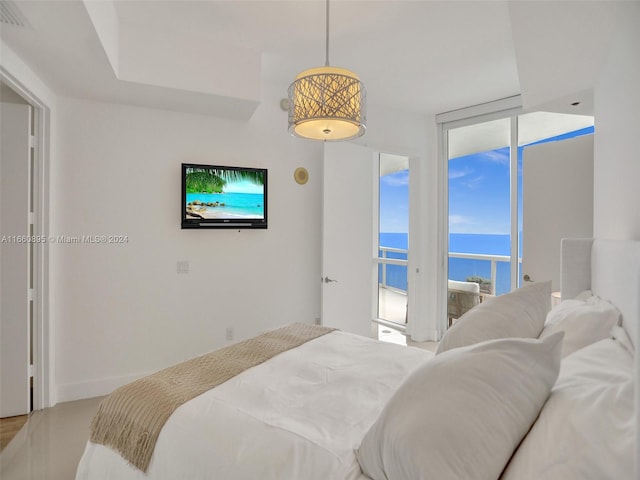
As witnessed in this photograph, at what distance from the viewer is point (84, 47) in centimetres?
225

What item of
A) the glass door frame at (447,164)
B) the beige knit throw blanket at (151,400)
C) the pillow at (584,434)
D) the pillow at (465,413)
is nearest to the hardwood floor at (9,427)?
the beige knit throw blanket at (151,400)

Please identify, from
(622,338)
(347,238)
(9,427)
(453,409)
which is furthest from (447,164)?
(9,427)

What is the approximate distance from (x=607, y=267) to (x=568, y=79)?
1.25 meters

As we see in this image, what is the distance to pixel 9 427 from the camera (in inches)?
102

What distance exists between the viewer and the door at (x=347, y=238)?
152 inches

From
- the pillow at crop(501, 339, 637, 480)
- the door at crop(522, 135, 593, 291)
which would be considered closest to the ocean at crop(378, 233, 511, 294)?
the door at crop(522, 135, 593, 291)

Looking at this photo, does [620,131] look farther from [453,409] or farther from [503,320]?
[453,409]

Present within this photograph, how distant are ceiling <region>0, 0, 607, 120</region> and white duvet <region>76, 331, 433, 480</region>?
6.28 feet

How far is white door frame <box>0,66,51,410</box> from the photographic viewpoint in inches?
112

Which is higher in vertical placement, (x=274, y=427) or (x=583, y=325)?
(x=583, y=325)

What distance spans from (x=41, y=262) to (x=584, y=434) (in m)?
3.38

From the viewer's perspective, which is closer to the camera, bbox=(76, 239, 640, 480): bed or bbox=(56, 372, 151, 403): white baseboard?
bbox=(76, 239, 640, 480): bed

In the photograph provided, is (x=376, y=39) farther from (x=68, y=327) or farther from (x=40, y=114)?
(x=68, y=327)

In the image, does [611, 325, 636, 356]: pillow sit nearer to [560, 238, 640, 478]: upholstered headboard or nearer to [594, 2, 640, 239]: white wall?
[560, 238, 640, 478]: upholstered headboard
